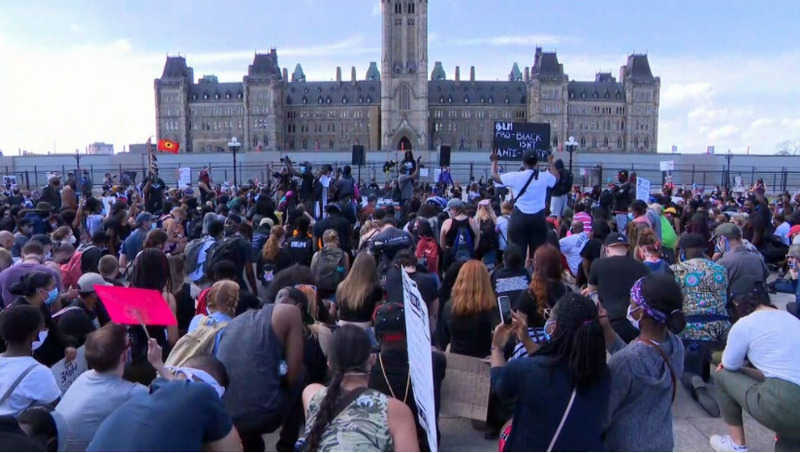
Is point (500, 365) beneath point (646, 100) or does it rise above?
beneath

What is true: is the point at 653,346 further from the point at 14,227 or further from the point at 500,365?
the point at 14,227

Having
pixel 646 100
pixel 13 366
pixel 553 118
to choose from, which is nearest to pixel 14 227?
pixel 13 366

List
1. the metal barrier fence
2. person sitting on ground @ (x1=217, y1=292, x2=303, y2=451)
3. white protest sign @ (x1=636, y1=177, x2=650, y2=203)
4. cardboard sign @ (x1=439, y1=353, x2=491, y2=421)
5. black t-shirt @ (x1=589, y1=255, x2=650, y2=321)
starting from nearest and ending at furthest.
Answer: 1. person sitting on ground @ (x1=217, y1=292, x2=303, y2=451)
2. cardboard sign @ (x1=439, y1=353, x2=491, y2=421)
3. black t-shirt @ (x1=589, y1=255, x2=650, y2=321)
4. white protest sign @ (x1=636, y1=177, x2=650, y2=203)
5. the metal barrier fence

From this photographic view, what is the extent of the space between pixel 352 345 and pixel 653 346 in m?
1.98

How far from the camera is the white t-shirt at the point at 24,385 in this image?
441 cm

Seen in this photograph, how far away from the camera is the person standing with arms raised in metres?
9.70

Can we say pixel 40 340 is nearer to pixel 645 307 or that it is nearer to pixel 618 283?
pixel 645 307

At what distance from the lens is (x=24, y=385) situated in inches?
176

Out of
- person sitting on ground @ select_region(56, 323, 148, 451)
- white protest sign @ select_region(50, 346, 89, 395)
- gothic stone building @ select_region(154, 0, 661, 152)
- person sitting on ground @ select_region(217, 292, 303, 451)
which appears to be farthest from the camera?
gothic stone building @ select_region(154, 0, 661, 152)

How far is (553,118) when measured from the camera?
111m

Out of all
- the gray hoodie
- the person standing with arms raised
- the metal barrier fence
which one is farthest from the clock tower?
the gray hoodie

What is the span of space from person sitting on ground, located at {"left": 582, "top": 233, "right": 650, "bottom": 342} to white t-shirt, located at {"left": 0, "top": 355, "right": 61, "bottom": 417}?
5024mm

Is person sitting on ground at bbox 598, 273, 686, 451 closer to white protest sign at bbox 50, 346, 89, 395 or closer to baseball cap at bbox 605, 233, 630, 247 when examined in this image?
baseball cap at bbox 605, 233, 630, 247

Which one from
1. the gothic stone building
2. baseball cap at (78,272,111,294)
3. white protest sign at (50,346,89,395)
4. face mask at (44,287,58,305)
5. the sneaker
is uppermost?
the gothic stone building
